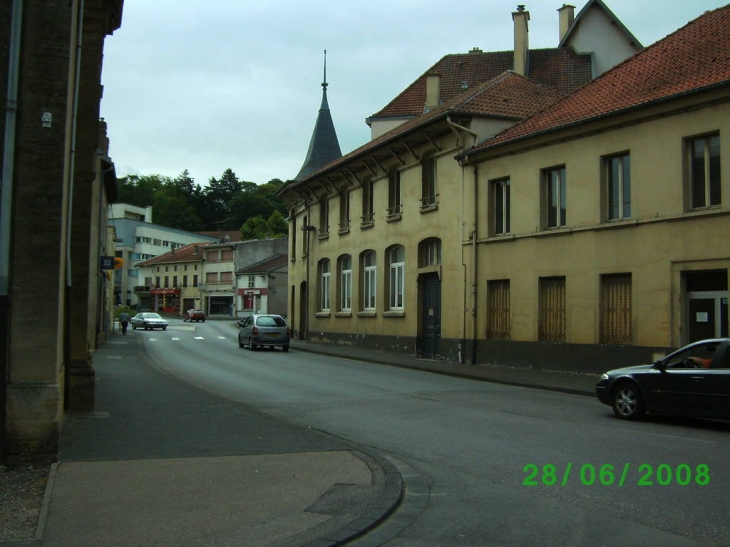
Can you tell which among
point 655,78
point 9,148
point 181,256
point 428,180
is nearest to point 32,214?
point 9,148

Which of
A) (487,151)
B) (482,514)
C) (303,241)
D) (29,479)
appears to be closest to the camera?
(482,514)

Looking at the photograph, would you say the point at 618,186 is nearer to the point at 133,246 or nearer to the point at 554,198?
the point at 554,198

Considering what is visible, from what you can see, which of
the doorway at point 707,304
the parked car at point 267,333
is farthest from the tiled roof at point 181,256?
the doorway at point 707,304

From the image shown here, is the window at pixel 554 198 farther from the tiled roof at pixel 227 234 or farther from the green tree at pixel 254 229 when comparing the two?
the tiled roof at pixel 227 234

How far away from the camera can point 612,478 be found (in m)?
7.86

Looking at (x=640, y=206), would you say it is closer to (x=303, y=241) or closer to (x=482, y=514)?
(x=482, y=514)

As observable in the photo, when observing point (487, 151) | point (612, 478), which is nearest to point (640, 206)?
point (487, 151)

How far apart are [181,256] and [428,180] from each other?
7687cm

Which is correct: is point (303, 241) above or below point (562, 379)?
Answer: above

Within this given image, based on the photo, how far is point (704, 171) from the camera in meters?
17.9

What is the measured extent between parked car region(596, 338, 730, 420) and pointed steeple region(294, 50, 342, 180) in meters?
35.3

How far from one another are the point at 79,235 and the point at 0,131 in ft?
14.5

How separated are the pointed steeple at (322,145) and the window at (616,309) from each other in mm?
28470

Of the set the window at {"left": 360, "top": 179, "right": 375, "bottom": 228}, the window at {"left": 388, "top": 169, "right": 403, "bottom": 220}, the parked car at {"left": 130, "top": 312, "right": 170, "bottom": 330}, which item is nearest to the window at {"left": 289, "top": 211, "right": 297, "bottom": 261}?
the window at {"left": 360, "top": 179, "right": 375, "bottom": 228}
